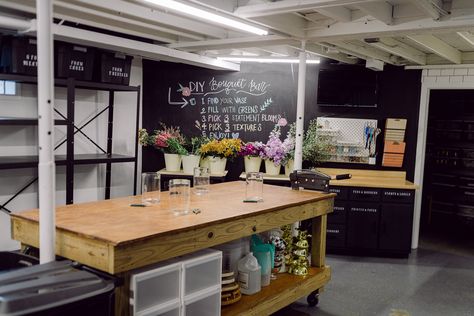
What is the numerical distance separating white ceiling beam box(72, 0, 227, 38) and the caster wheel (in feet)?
8.70

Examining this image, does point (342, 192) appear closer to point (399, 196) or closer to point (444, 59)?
point (399, 196)

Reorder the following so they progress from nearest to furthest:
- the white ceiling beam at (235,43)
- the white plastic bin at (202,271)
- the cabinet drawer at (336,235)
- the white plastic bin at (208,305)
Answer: the white plastic bin at (202,271) < the white plastic bin at (208,305) < the white ceiling beam at (235,43) < the cabinet drawer at (336,235)

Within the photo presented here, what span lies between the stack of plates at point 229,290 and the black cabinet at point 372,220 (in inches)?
102

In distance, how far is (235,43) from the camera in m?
4.57

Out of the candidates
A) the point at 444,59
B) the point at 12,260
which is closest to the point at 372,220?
the point at 444,59

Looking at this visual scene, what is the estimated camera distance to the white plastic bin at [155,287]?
2.31 metres

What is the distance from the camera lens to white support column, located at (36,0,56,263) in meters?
2.06

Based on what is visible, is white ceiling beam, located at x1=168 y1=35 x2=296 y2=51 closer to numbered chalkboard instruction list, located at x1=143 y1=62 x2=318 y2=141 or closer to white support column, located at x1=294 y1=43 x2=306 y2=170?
white support column, located at x1=294 y1=43 x2=306 y2=170

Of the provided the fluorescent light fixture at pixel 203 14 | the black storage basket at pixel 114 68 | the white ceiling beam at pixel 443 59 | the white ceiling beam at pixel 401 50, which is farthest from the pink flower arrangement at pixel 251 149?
the white ceiling beam at pixel 443 59

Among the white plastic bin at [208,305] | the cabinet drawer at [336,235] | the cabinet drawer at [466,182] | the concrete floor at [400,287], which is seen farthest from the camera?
the cabinet drawer at [466,182]

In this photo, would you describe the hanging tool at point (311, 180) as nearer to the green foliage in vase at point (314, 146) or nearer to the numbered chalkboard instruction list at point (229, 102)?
the green foliage in vase at point (314, 146)

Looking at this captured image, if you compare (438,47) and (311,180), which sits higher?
(438,47)

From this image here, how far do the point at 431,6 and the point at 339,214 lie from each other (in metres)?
2.89

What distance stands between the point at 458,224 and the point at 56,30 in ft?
22.3
